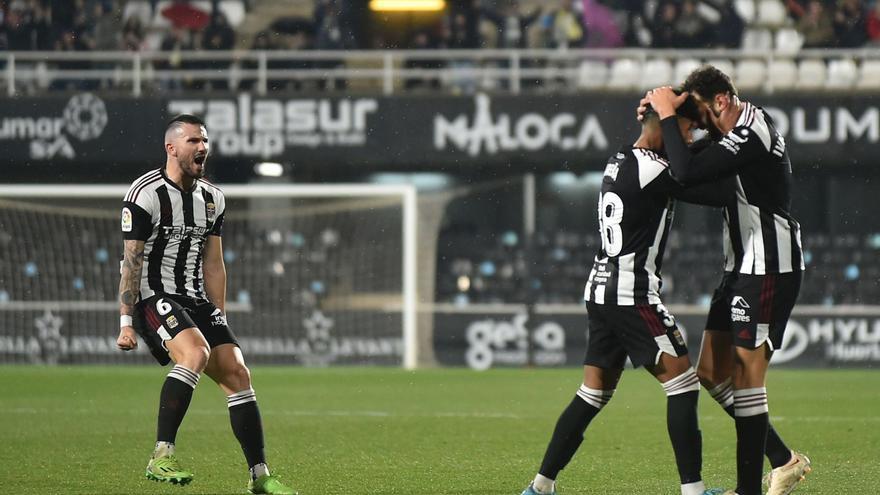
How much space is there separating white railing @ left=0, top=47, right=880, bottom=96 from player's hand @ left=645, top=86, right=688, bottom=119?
10874 millimetres

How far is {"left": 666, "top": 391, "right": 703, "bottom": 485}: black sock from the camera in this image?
5055 millimetres

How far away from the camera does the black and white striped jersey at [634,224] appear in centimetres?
511

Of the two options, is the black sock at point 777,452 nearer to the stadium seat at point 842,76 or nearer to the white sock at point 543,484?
the white sock at point 543,484

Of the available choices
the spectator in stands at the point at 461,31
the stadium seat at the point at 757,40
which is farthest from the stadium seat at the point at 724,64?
the spectator in stands at the point at 461,31

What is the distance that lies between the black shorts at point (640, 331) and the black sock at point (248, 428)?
59.7 inches

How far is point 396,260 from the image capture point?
16.4 metres

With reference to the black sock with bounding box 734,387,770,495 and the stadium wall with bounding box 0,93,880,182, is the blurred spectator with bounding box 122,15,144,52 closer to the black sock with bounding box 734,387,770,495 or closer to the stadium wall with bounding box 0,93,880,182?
the stadium wall with bounding box 0,93,880,182

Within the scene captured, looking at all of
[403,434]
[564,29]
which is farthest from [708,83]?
[564,29]

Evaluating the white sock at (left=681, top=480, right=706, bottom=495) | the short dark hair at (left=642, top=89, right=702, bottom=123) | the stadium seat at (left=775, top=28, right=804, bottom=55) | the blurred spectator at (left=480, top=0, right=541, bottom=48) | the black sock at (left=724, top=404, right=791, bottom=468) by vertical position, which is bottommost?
the white sock at (left=681, top=480, right=706, bottom=495)

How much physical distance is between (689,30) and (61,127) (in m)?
7.94

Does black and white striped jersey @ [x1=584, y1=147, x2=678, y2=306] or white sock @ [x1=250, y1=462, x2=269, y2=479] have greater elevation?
black and white striped jersey @ [x1=584, y1=147, x2=678, y2=306]

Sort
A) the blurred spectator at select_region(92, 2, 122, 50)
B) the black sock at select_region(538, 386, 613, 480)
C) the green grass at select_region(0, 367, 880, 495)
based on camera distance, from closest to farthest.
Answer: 1. the black sock at select_region(538, 386, 613, 480)
2. the green grass at select_region(0, 367, 880, 495)
3. the blurred spectator at select_region(92, 2, 122, 50)

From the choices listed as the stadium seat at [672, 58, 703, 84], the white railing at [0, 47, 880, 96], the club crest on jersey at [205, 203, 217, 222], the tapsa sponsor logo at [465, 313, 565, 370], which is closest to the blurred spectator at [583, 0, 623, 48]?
the white railing at [0, 47, 880, 96]

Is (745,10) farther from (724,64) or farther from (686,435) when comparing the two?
(686,435)
